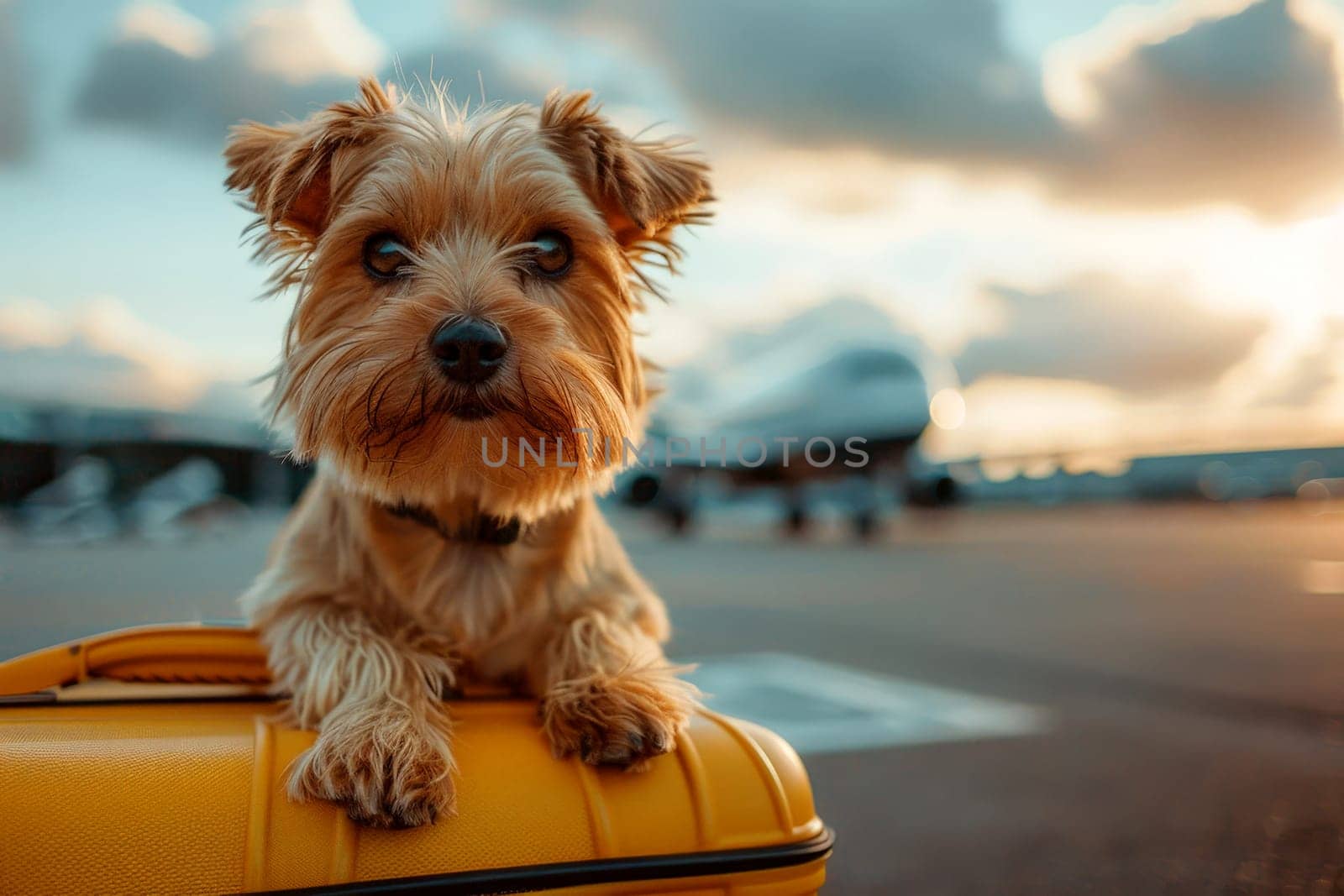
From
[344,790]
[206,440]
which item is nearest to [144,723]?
[344,790]

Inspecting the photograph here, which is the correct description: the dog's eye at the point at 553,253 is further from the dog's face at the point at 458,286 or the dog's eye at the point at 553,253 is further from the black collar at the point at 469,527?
the black collar at the point at 469,527

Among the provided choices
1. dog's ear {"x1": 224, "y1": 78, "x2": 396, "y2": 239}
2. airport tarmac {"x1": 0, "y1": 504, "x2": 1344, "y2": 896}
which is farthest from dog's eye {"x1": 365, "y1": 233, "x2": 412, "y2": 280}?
airport tarmac {"x1": 0, "y1": 504, "x2": 1344, "y2": 896}

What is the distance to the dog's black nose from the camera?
217 cm

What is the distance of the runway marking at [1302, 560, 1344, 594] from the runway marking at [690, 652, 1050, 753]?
9211 mm

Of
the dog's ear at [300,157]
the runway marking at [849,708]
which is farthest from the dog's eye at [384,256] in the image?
the runway marking at [849,708]

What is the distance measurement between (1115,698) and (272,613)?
17.4ft

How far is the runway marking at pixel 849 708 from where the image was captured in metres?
5.16

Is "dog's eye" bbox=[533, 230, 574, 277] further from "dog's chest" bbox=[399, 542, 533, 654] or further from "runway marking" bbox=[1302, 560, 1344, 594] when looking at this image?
"runway marking" bbox=[1302, 560, 1344, 594]

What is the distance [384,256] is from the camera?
238cm

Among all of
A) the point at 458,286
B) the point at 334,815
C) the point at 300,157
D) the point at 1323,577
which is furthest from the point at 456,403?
the point at 1323,577

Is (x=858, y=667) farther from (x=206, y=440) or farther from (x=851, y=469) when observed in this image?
(x=206, y=440)

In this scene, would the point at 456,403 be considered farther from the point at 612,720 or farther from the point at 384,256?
the point at 612,720

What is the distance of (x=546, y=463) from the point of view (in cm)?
234

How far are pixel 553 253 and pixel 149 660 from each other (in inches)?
52.4
